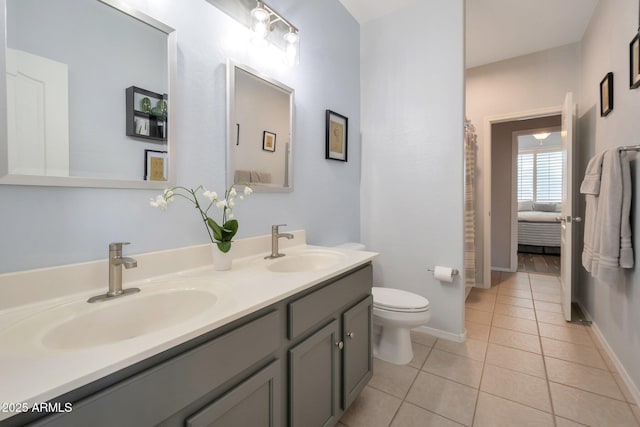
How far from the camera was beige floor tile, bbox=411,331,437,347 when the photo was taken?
2.22 m

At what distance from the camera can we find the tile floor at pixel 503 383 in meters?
1.46

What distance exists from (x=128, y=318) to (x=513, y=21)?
144 inches

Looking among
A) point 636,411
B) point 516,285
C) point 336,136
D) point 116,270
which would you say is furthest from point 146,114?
point 516,285

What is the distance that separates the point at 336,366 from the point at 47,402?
1.03 metres

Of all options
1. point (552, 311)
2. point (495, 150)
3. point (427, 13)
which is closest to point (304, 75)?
point (427, 13)

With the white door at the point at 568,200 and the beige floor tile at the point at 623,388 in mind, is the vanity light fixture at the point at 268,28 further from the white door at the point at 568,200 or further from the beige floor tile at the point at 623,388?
the beige floor tile at the point at 623,388

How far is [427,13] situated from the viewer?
227 cm

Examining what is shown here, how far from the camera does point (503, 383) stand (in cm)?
172

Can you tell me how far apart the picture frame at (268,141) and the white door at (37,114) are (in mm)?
883

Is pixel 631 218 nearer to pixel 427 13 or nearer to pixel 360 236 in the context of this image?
pixel 360 236

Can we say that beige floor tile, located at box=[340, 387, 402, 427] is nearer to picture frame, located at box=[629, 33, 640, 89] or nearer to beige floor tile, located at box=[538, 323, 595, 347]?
beige floor tile, located at box=[538, 323, 595, 347]

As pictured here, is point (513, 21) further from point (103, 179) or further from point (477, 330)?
point (103, 179)

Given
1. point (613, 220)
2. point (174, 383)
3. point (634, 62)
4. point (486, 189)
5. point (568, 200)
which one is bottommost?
point (174, 383)

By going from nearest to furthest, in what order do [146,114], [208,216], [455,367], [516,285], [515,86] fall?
[146,114], [208,216], [455,367], [515,86], [516,285]
